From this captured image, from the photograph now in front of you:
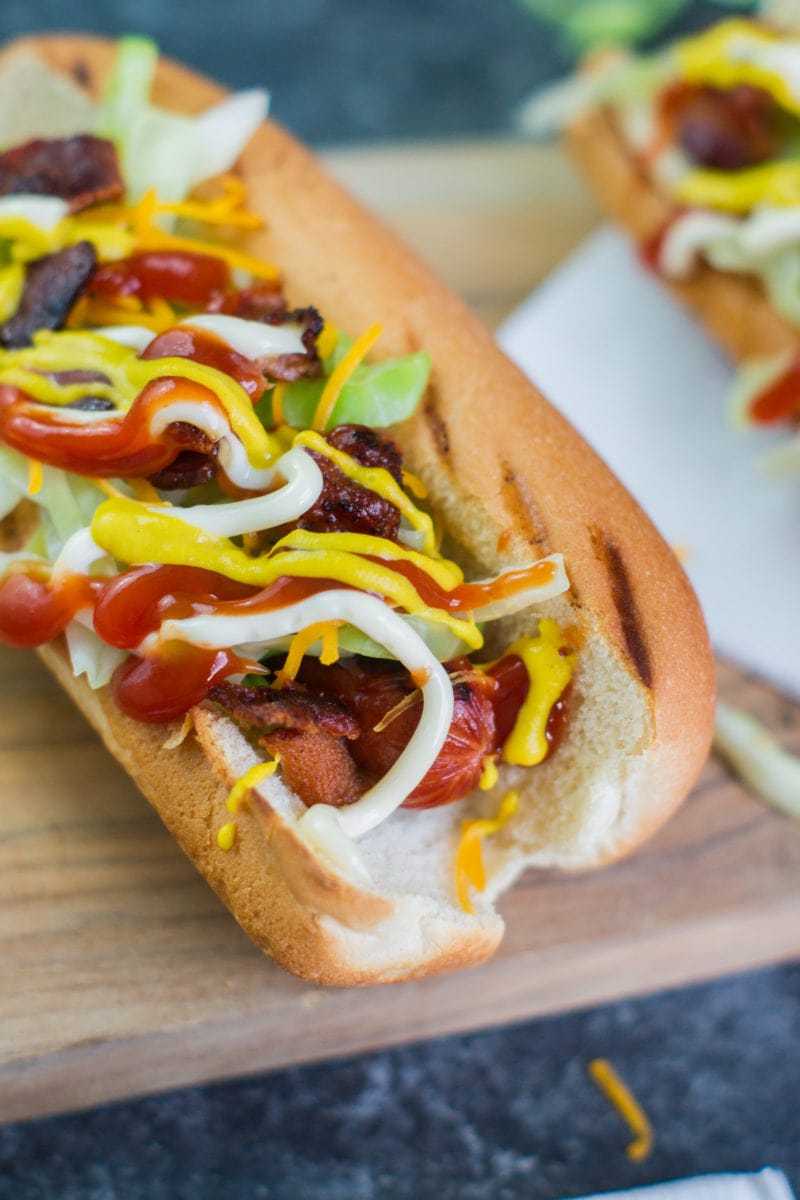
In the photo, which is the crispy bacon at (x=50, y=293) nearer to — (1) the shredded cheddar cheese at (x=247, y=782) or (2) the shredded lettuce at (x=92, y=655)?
(2) the shredded lettuce at (x=92, y=655)

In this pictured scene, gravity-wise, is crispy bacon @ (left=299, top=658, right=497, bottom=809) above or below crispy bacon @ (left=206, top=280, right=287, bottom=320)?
below

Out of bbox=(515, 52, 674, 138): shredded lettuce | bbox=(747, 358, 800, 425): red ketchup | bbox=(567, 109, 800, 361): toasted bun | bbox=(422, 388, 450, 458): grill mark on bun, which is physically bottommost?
bbox=(422, 388, 450, 458): grill mark on bun

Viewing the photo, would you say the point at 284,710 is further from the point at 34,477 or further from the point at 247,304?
the point at 247,304

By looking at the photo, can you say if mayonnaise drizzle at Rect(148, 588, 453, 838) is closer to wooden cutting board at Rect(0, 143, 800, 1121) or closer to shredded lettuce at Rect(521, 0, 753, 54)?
wooden cutting board at Rect(0, 143, 800, 1121)

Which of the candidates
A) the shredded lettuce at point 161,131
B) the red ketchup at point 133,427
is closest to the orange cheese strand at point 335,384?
the red ketchup at point 133,427

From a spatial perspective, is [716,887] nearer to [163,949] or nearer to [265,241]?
[163,949]

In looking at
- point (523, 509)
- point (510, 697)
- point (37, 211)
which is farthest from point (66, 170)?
point (510, 697)

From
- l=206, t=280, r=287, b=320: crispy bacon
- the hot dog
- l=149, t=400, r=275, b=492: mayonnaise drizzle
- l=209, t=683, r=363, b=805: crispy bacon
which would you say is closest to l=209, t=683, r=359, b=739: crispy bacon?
l=209, t=683, r=363, b=805: crispy bacon
